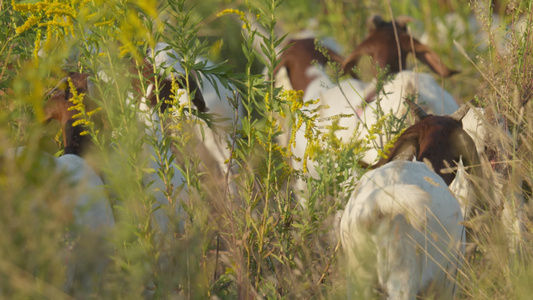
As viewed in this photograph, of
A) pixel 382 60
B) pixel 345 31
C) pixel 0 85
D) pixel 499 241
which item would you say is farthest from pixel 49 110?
pixel 345 31

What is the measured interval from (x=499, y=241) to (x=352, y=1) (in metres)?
7.17

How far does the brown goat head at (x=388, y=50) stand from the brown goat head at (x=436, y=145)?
282 centimetres

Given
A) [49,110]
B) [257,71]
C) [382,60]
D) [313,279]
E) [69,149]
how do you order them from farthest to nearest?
[257,71] → [382,60] → [49,110] → [69,149] → [313,279]

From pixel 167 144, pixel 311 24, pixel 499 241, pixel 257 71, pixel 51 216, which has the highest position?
pixel 311 24

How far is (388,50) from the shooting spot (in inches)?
292

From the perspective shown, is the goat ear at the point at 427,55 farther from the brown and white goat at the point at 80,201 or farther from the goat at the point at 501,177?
the brown and white goat at the point at 80,201

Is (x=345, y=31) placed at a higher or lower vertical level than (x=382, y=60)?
higher

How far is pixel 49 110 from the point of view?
4461mm

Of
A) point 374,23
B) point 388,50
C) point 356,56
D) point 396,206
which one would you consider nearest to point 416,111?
point 396,206

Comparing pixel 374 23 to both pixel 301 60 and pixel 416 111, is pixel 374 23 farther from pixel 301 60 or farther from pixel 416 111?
pixel 416 111

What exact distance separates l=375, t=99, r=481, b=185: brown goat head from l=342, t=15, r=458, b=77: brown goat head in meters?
2.82

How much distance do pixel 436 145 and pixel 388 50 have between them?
3.09 meters

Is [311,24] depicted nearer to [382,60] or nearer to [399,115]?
[382,60]

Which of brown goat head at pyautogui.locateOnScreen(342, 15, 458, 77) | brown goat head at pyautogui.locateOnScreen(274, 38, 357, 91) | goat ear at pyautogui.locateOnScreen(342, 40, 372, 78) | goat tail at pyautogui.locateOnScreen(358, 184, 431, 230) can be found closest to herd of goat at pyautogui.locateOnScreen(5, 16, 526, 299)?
goat tail at pyautogui.locateOnScreen(358, 184, 431, 230)
